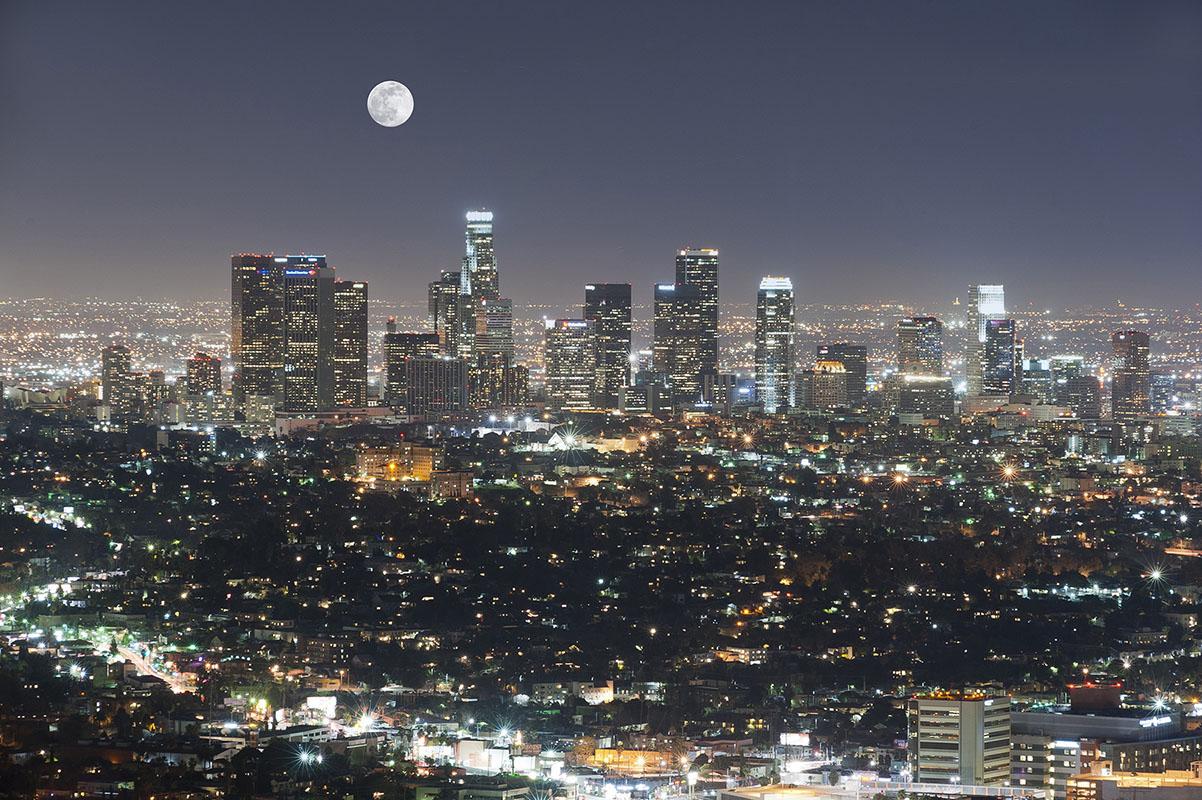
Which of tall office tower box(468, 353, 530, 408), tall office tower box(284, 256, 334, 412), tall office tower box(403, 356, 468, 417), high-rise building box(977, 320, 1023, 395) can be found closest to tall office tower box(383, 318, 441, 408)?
tall office tower box(403, 356, 468, 417)

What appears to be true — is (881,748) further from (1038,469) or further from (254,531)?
(1038,469)

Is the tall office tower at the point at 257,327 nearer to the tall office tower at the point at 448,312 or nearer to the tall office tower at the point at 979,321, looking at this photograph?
the tall office tower at the point at 448,312

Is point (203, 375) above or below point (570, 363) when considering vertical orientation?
below

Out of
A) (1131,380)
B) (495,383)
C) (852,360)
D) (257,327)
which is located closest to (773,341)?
(852,360)

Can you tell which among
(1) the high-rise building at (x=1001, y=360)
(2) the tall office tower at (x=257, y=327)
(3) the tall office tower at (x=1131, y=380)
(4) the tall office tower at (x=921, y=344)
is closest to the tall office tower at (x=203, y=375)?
(2) the tall office tower at (x=257, y=327)

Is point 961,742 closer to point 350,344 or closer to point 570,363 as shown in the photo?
point 350,344

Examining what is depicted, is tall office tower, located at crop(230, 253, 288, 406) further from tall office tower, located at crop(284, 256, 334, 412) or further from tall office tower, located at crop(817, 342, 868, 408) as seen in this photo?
tall office tower, located at crop(817, 342, 868, 408)
